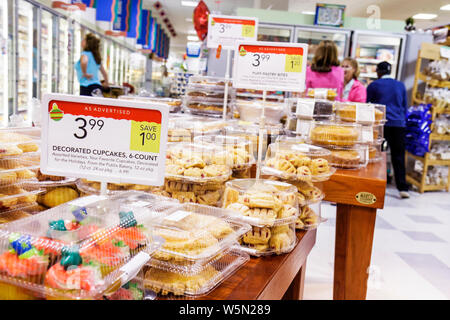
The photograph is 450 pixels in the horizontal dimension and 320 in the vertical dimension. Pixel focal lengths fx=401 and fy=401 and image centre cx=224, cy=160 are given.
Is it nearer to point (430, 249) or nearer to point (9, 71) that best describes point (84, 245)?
point (430, 249)

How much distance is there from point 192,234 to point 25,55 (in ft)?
22.7

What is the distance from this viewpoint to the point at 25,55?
22.0 ft

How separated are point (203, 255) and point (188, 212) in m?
0.17

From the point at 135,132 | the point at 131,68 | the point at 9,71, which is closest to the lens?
the point at 135,132

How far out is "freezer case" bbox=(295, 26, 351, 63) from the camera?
20.6 ft

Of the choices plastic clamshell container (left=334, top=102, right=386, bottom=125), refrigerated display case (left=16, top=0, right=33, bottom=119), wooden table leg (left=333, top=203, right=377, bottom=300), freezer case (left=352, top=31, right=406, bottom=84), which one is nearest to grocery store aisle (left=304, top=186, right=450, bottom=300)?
wooden table leg (left=333, top=203, right=377, bottom=300)

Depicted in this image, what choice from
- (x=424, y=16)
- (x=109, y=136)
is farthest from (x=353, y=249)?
(x=424, y=16)

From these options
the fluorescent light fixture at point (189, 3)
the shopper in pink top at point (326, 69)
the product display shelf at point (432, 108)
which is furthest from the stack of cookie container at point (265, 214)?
the fluorescent light fixture at point (189, 3)

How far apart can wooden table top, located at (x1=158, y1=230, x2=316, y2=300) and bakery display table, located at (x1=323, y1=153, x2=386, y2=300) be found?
64 cm

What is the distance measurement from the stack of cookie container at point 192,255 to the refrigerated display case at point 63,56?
8.31m

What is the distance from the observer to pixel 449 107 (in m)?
5.66

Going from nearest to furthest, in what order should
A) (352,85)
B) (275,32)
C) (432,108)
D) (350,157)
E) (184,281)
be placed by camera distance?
1. (184,281)
2. (350,157)
3. (352,85)
4. (432,108)
5. (275,32)

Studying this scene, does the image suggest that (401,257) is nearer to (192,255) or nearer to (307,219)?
(307,219)
